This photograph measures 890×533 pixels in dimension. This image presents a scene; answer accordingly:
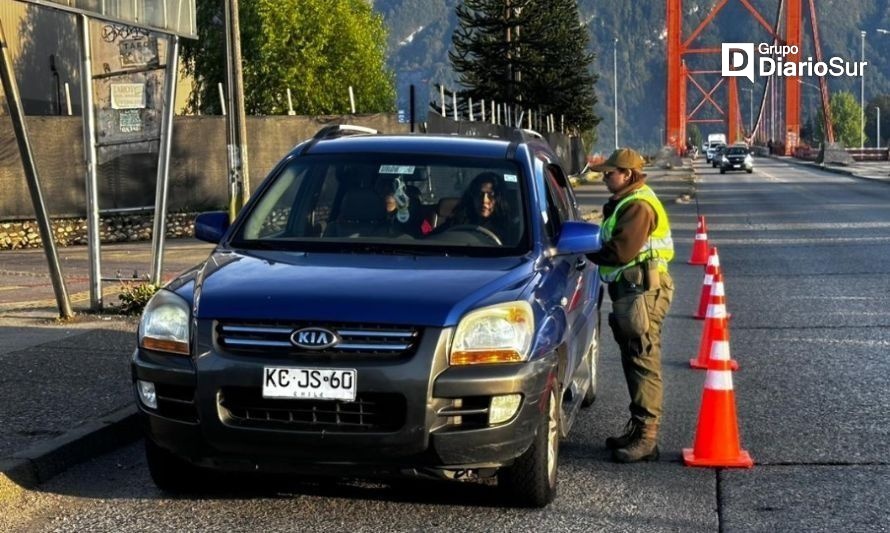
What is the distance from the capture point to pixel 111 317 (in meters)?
12.7

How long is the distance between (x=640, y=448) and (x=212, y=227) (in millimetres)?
2487

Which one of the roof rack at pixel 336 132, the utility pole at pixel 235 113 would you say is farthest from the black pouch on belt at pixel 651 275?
the utility pole at pixel 235 113

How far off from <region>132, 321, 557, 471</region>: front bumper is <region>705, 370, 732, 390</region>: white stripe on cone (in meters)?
1.67

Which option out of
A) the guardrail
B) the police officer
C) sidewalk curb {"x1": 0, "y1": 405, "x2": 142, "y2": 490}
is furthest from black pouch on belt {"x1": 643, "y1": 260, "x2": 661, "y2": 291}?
the guardrail

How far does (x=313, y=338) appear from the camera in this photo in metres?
5.98

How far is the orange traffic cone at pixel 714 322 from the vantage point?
25.8ft

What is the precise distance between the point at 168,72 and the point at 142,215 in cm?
1259

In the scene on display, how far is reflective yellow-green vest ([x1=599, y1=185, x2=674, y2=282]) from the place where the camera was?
7.58 metres

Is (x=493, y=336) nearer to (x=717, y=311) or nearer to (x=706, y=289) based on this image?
(x=717, y=311)

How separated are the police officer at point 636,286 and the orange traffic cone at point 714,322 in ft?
1.31

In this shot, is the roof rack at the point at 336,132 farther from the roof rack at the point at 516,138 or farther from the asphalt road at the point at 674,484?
the asphalt road at the point at 674,484

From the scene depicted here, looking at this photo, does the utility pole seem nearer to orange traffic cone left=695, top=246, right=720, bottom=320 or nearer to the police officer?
orange traffic cone left=695, top=246, right=720, bottom=320

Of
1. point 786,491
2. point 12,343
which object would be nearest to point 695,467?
point 786,491

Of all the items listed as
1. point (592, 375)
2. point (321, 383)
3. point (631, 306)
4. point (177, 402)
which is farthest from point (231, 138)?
point (321, 383)
